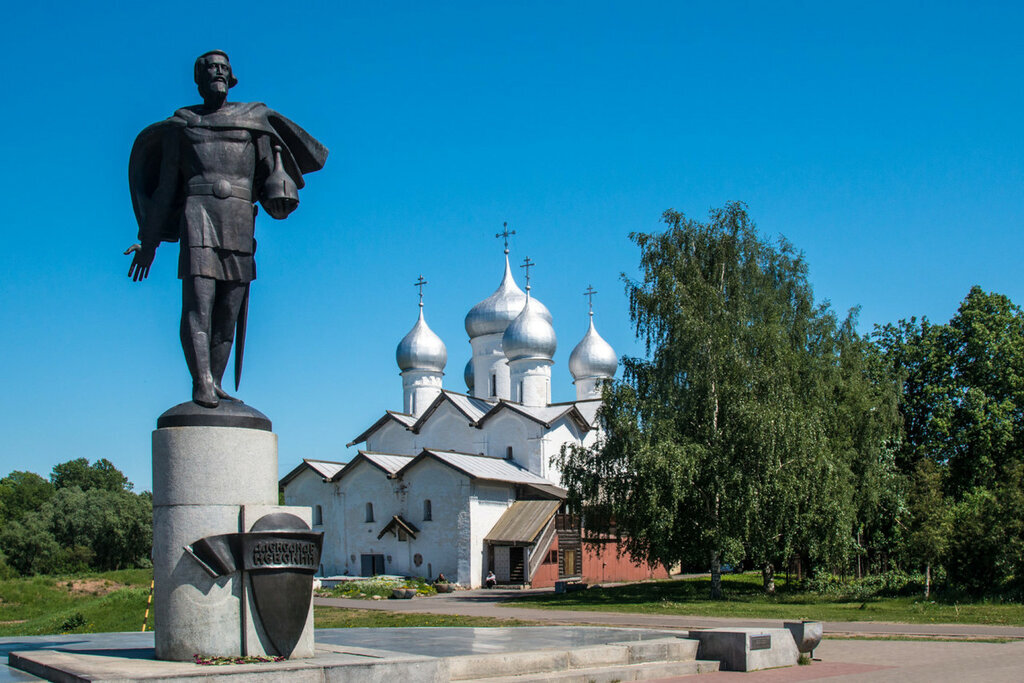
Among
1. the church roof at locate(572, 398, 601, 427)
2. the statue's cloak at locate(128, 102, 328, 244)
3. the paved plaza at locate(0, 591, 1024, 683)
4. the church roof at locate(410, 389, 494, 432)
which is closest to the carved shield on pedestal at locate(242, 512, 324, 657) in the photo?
the paved plaza at locate(0, 591, 1024, 683)

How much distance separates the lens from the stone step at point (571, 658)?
845 centimetres

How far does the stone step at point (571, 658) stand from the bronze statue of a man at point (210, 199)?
3256mm

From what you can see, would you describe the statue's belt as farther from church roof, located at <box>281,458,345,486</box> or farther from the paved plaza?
church roof, located at <box>281,458,345,486</box>

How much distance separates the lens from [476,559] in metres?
34.8

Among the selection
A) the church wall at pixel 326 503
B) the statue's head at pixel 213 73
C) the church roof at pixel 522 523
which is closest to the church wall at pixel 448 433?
the church wall at pixel 326 503

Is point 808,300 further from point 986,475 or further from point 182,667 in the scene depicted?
point 182,667

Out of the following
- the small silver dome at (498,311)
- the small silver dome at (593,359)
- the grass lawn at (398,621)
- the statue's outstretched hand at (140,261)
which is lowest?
the grass lawn at (398,621)

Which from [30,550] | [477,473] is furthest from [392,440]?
[30,550]

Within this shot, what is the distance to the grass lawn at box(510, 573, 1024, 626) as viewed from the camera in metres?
18.8

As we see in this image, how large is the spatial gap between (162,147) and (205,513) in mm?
3350

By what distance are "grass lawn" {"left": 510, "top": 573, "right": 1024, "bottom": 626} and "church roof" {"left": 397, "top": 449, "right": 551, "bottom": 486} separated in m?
7.91

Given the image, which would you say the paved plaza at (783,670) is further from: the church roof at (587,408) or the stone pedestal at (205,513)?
the church roof at (587,408)

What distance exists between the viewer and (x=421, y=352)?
47.2 m

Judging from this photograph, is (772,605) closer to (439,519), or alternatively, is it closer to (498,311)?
(439,519)
